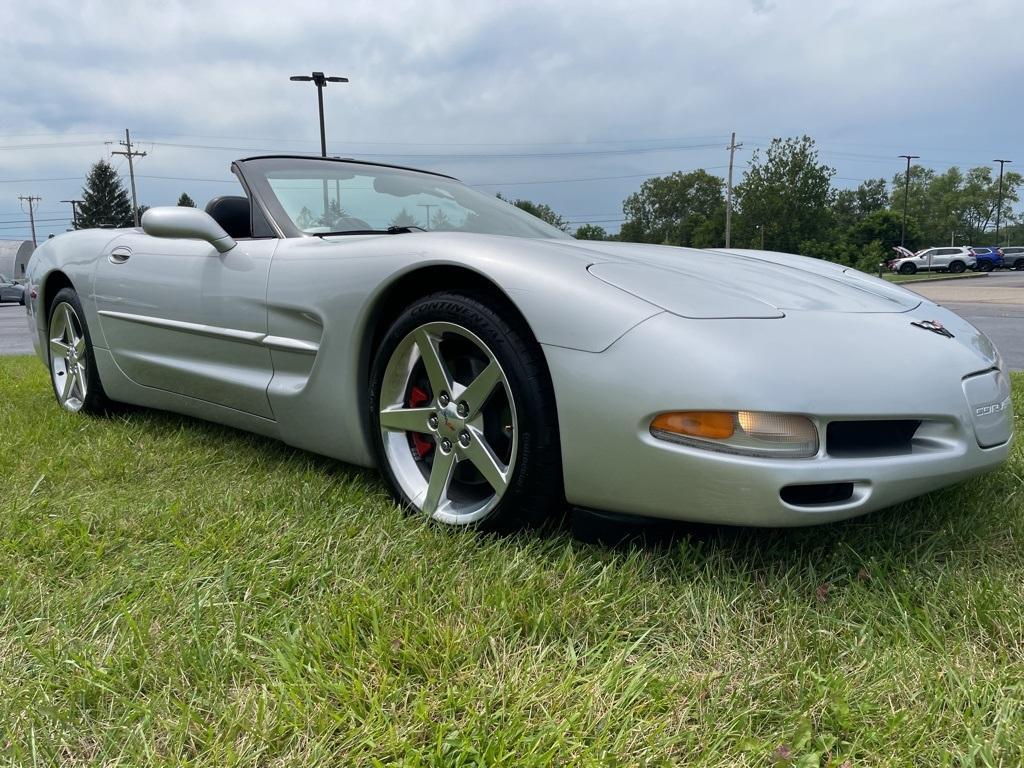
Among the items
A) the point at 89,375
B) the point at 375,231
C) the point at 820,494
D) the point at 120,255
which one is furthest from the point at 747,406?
the point at 89,375

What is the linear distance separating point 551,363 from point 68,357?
114 inches

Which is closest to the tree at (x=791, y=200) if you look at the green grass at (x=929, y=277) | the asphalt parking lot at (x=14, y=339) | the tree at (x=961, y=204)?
the green grass at (x=929, y=277)

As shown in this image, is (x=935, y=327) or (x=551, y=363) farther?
(x=935, y=327)

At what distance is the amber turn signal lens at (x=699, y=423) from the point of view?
158cm

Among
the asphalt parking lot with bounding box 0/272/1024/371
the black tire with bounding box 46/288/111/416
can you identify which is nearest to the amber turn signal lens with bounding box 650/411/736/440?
the black tire with bounding box 46/288/111/416

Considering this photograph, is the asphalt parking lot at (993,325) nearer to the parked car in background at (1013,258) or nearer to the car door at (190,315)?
the car door at (190,315)

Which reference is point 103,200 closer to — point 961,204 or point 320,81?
point 320,81

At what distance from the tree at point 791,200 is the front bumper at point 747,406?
121 ft

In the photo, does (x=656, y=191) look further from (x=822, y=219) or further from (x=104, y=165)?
(x=104, y=165)

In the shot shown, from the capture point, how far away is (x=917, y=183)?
276 feet

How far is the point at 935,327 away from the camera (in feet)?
6.49

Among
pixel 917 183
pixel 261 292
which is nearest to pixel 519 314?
pixel 261 292

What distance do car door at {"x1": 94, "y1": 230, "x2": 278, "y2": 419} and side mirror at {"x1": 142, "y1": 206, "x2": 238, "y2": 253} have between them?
0.35 ft

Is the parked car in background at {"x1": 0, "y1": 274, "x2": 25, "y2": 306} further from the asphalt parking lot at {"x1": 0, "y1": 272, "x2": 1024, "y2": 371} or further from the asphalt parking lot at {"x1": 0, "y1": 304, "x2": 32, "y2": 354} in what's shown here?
the asphalt parking lot at {"x1": 0, "y1": 304, "x2": 32, "y2": 354}
